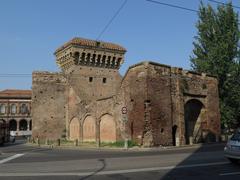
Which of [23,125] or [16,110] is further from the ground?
[16,110]

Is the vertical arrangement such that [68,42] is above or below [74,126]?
above

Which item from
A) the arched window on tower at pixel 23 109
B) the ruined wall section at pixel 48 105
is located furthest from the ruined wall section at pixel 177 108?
the arched window on tower at pixel 23 109

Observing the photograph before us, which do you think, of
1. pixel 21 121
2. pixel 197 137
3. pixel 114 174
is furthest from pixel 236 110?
pixel 21 121

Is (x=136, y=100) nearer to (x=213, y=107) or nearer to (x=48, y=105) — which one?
(x=213, y=107)

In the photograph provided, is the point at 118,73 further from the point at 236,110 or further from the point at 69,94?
the point at 236,110

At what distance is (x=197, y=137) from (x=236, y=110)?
6.84 metres

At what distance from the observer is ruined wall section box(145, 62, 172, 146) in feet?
90.3

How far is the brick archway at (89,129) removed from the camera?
3675 centimetres

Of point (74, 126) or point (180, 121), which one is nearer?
point (180, 121)

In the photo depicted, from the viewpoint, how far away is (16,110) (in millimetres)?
84000

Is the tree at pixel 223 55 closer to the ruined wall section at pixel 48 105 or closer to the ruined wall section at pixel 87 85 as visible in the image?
the ruined wall section at pixel 87 85

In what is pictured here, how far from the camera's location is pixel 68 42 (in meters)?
44.5

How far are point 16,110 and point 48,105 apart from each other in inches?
1684

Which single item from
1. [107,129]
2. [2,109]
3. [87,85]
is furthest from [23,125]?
[107,129]
